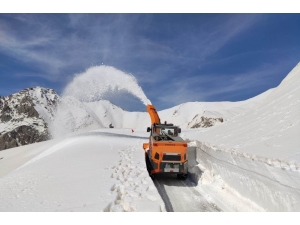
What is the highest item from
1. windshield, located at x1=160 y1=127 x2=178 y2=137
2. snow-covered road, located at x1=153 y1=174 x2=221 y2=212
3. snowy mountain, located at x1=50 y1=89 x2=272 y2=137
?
snowy mountain, located at x1=50 y1=89 x2=272 y2=137

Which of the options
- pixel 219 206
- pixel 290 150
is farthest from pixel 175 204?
pixel 290 150

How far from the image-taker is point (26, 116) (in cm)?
15825

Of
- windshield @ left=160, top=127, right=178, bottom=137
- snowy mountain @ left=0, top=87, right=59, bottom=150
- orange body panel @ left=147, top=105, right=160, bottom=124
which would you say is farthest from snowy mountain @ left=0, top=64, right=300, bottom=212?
snowy mountain @ left=0, top=87, right=59, bottom=150

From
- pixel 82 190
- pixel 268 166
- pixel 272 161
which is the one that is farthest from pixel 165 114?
pixel 272 161

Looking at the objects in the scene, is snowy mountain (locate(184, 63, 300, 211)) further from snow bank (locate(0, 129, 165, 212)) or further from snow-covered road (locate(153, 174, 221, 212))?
snow bank (locate(0, 129, 165, 212))

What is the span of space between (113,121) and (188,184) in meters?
Result: 159

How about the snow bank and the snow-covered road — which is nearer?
the snow bank

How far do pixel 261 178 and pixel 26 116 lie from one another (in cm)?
17136

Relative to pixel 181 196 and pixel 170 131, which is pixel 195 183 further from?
pixel 170 131

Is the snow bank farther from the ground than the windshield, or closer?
closer

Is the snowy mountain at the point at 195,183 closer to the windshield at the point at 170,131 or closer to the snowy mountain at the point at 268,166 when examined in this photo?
the snowy mountain at the point at 268,166

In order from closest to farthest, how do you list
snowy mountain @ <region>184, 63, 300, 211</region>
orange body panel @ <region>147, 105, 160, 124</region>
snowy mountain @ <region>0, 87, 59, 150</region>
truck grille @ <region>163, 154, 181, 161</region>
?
snowy mountain @ <region>184, 63, 300, 211</region> → truck grille @ <region>163, 154, 181, 161</region> → orange body panel @ <region>147, 105, 160, 124</region> → snowy mountain @ <region>0, 87, 59, 150</region>

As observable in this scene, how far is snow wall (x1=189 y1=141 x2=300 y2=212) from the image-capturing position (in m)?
4.77

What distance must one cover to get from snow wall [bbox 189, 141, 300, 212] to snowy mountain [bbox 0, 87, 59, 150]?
14133 centimetres
